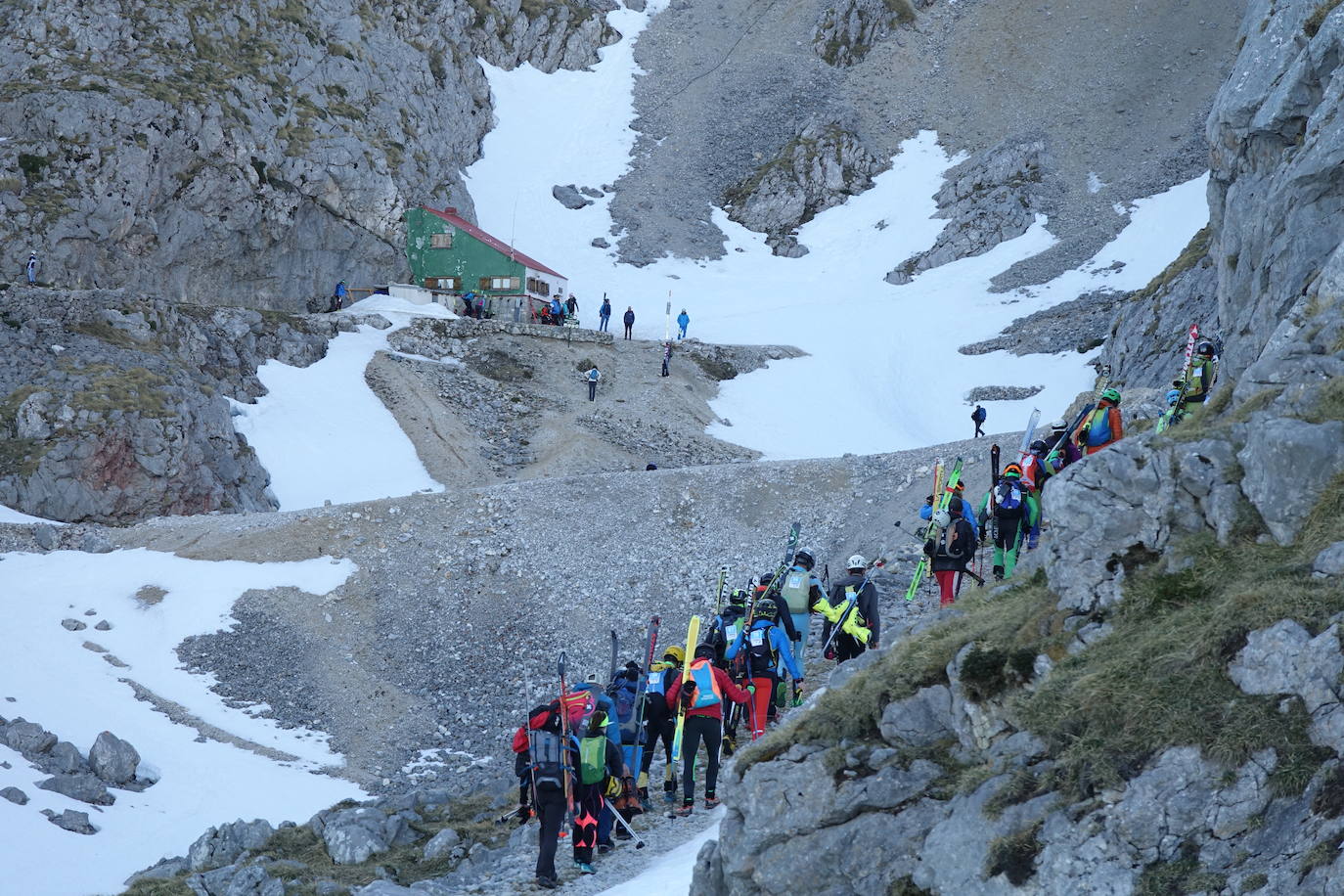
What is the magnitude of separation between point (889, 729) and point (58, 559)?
23.0 m

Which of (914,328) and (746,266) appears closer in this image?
(914,328)

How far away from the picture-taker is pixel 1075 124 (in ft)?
237

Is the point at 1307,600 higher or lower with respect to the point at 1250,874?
higher

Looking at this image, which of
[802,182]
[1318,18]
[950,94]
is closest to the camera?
[1318,18]

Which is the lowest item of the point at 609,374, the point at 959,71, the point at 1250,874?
the point at 1250,874

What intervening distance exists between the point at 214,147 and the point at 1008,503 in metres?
45.0

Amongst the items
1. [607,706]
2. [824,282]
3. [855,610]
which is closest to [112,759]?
[607,706]

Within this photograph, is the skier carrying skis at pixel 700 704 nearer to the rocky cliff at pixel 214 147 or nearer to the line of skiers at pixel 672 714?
the line of skiers at pixel 672 714

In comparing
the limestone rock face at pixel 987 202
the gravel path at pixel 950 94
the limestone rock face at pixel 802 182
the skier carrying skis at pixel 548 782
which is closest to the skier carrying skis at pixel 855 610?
the skier carrying skis at pixel 548 782

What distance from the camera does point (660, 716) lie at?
46.2 feet

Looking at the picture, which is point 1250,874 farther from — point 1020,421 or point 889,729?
point 1020,421

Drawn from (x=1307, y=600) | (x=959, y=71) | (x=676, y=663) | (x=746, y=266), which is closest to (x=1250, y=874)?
(x=1307, y=600)

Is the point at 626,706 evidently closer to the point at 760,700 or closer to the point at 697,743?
the point at 697,743

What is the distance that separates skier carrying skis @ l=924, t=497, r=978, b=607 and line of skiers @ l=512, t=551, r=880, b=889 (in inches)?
63.1
